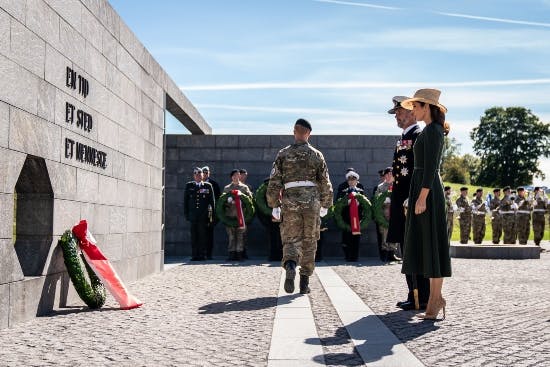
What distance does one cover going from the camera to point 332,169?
56.1 feet

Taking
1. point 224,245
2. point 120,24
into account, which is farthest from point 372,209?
point 120,24

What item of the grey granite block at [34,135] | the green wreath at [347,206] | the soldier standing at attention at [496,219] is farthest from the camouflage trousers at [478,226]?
the grey granite block at [34,135]

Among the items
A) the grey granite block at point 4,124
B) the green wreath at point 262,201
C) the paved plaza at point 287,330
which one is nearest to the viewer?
the paved plaza at point 287,330

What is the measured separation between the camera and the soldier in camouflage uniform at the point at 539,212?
2291 centimetres

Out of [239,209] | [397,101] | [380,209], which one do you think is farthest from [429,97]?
[239,209]

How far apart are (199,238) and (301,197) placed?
749cm

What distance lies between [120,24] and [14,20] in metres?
3.62

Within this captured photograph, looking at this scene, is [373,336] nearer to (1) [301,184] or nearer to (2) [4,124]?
(1) [301,184]

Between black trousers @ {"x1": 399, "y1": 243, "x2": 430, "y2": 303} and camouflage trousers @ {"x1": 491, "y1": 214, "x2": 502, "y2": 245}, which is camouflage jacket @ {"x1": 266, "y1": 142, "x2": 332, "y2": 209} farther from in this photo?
camouflage trousers @ {"x1": 491, "y1": 214, "x2": 502, "y2": 245}

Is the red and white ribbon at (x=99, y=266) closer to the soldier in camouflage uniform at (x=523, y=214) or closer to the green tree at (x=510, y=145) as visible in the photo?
the soldier in camouflage uniform at (x=523, y=214)

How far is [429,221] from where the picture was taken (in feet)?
20.6

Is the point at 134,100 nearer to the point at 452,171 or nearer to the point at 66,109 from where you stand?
the point at 66,109

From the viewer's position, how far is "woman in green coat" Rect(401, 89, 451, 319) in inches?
245

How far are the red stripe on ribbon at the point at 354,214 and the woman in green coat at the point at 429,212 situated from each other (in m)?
8.33
